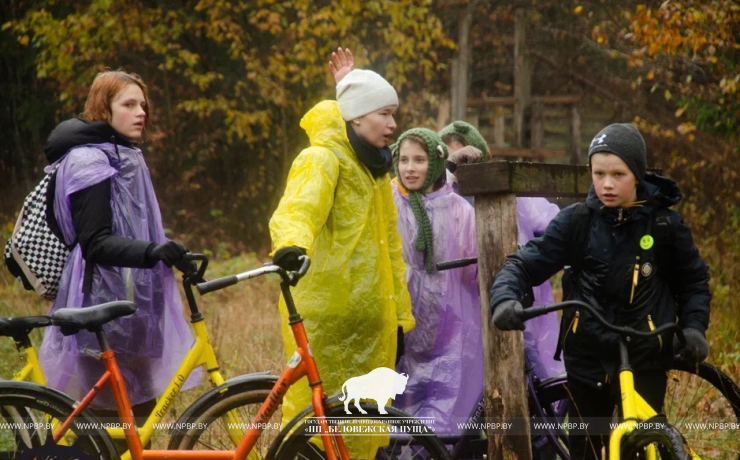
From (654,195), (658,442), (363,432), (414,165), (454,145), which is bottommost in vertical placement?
(363,432)

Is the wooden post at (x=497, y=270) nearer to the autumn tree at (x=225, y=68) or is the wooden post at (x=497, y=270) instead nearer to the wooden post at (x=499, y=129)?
the autumn tree at (x=225, y=68)

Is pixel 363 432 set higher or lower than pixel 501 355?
lower

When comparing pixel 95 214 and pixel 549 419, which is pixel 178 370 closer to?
pixel 95 214

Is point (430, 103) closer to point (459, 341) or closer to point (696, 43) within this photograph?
point (696, 43)

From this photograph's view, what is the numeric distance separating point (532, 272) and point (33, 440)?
81.0 inches

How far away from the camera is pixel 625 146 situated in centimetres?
340

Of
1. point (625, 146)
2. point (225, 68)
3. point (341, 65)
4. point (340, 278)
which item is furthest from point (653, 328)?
point (225, 68)

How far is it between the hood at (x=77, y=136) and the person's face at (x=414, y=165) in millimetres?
1549

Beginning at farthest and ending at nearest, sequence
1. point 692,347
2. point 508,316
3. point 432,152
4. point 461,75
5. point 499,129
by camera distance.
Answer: point 499,129 < point 461,75 < point 432,152 < point 692,347 < point 508,316

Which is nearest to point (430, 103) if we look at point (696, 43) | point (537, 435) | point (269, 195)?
point (269, 195)

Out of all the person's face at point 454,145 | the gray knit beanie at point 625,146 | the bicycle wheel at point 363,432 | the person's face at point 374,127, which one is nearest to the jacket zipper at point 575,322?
the gray knit beanie at point 625,146

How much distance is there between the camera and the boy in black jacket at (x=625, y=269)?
3.39 m

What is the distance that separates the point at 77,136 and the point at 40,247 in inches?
20.6

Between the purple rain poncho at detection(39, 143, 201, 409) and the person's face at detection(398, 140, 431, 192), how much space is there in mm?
1371
